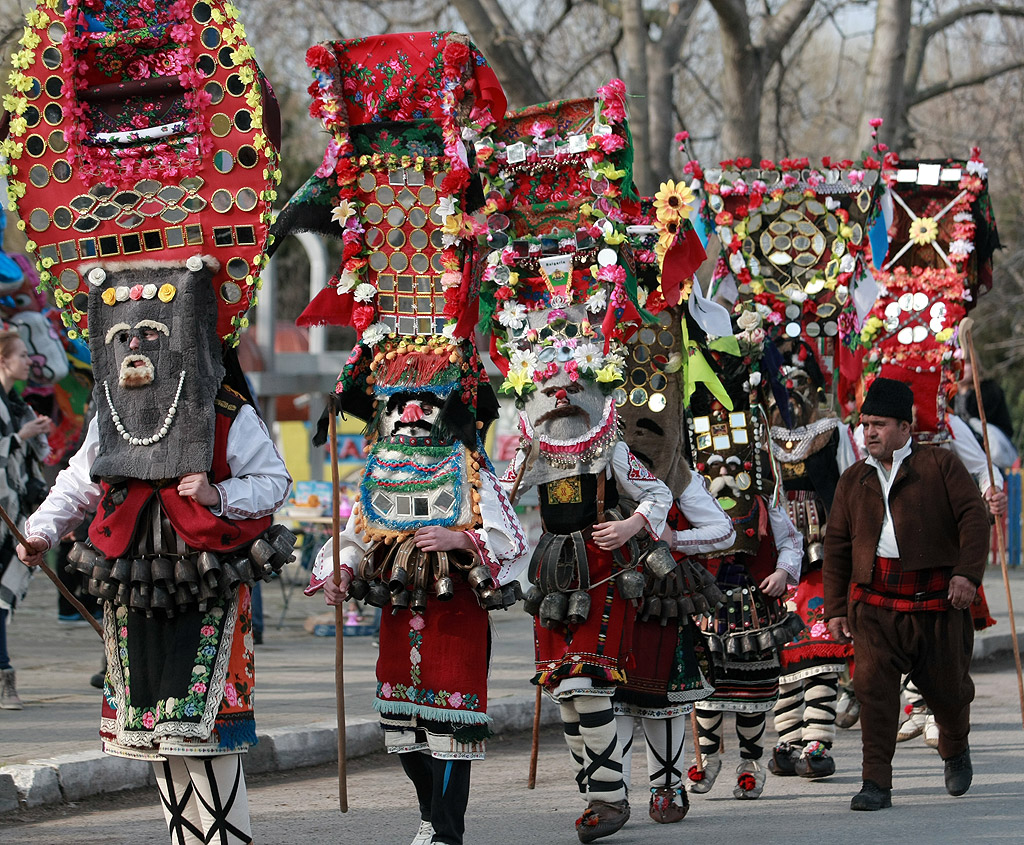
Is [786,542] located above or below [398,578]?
below

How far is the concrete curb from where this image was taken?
6.97 m

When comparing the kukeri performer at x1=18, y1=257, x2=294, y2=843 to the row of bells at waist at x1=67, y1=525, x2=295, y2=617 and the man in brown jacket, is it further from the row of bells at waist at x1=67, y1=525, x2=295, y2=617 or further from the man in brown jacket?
the man in brown jacket

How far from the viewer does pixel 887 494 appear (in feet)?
24.0

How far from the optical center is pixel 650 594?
686 centimetres

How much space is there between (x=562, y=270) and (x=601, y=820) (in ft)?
7.80

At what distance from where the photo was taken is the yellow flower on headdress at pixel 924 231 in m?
9.70

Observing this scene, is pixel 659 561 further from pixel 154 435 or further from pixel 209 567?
pixel 154 435

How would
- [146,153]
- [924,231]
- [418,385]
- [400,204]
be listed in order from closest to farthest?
[146,153]
[418,385]
[400,204]
[924,231]

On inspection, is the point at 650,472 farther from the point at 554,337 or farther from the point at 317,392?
the point at 317,392

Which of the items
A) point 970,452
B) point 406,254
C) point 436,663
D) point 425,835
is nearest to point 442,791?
point 425,835

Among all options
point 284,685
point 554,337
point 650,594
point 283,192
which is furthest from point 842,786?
point 283,192

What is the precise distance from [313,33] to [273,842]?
13953 mm

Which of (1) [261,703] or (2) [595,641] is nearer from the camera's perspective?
(2) [595,641]

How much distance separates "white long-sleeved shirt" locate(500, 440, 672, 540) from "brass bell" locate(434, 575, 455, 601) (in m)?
0.86
